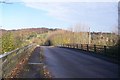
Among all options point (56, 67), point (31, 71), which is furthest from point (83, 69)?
point (31, 71)

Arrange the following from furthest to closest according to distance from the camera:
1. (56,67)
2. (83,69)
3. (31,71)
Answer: (56,67) → (83,69) → (31,71)

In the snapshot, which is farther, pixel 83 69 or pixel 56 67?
pixel 56 67

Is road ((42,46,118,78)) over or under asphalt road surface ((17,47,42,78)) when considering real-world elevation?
under

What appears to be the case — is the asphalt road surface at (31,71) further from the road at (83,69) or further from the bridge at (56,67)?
the road at (83,69)

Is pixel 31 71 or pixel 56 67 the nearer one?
pixel 31 71

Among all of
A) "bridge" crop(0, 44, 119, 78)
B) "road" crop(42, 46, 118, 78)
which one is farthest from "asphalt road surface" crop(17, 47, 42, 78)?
"road" crop(42, 46, 118, 78)

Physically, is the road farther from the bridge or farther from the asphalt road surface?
the asphalt road surface

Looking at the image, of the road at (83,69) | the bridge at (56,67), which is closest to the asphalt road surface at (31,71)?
the bridge at (56,67)

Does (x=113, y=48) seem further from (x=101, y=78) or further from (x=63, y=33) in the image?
(x=63, y=33)

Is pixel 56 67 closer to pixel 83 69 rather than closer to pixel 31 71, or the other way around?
pixel 83 69

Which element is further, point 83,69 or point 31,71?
point 83,69

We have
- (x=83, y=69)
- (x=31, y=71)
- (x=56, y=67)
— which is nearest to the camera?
(x=31, y=71)

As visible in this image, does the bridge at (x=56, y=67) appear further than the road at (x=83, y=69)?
No

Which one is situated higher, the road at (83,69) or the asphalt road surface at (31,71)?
the asphalt road surface at (31,71)
